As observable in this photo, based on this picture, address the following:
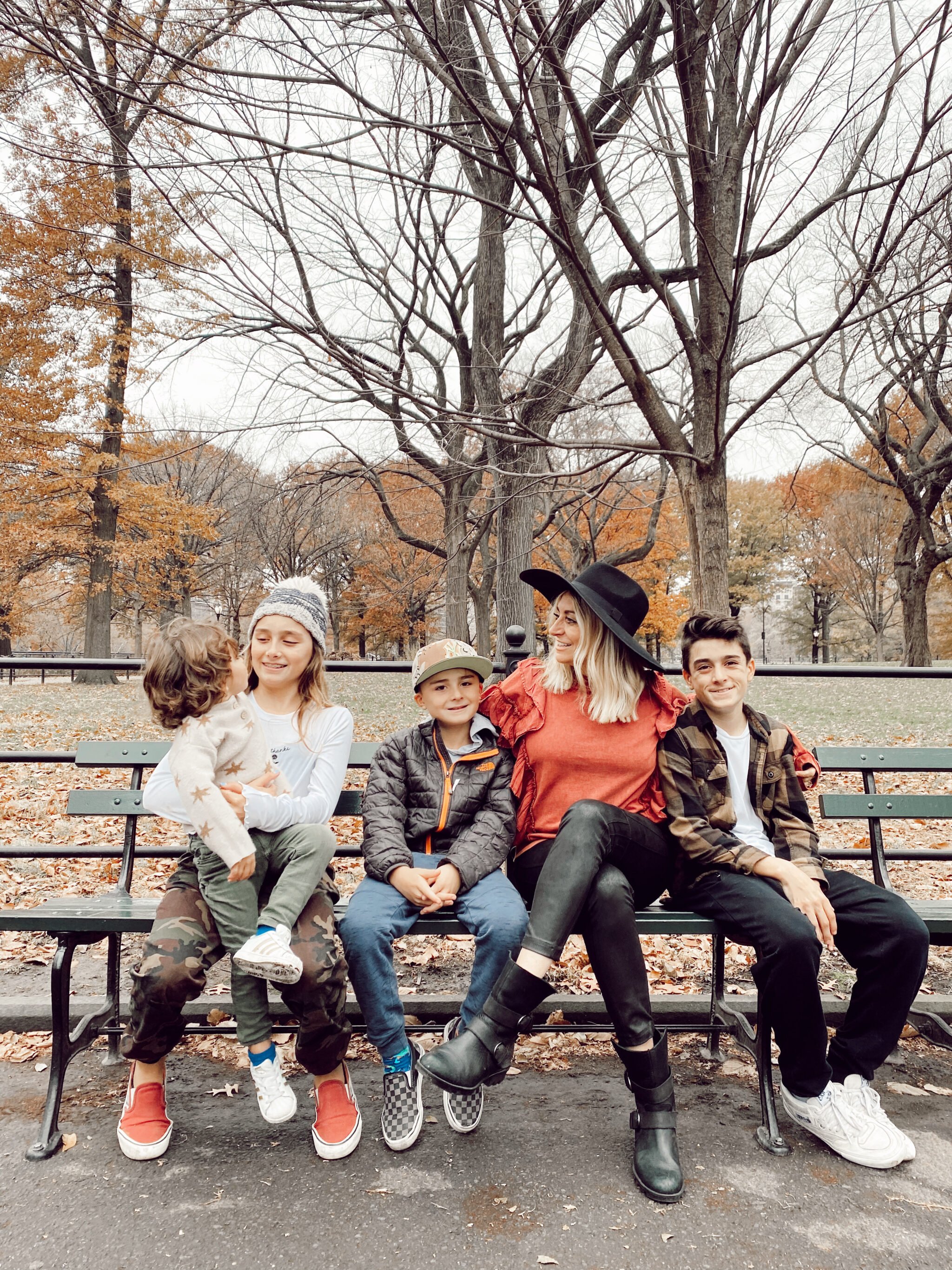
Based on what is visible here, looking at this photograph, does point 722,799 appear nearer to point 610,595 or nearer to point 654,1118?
point 610,595

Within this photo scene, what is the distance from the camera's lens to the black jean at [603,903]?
95.3 inches

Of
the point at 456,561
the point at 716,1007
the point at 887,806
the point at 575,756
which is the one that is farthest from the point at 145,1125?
the point at 456,561

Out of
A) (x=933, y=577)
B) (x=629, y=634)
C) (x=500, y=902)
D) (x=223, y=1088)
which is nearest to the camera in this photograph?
(x=500, y=902)

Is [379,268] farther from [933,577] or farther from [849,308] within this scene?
[933,577]

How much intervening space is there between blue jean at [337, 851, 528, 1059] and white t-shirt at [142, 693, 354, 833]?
0.36m

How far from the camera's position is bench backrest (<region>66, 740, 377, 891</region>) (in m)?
3.11

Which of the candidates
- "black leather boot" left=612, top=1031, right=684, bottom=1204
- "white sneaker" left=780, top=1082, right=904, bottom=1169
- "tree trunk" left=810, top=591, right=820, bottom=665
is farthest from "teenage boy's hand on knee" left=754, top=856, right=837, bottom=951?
"tree trunk" left=810, top=591, right=820, bottom=665

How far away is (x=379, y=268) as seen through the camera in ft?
20.5

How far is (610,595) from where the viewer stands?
3.02m

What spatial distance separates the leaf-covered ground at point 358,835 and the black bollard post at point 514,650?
53.7 inches

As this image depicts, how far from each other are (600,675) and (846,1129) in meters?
1.54

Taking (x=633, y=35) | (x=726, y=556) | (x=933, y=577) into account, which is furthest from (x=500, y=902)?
(x=933, y=577)

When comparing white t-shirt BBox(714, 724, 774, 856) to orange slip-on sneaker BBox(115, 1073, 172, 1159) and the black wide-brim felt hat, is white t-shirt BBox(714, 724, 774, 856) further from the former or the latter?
orange slip-on sneaker BBox(115, 1073, 172, 1159)

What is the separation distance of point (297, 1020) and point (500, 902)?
2.27 feet
